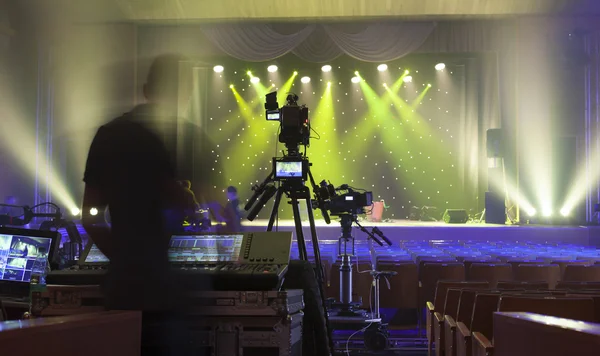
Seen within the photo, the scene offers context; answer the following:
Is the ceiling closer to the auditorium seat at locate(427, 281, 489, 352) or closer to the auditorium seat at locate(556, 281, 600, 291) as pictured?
the auditorium seat at locate(427, 281, 489, 352)

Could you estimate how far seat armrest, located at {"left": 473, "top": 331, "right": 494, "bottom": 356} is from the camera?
2.39 metres

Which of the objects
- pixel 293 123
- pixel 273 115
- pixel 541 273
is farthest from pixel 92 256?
pixel 541 273

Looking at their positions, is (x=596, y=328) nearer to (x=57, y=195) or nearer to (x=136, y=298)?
(x=136, y=298)

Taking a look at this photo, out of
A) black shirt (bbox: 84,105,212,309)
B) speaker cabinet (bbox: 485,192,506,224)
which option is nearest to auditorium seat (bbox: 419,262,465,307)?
black shirt (bbox: 84,105,212,309)

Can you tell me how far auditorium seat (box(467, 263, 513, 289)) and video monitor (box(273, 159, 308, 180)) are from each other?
220 centimetres

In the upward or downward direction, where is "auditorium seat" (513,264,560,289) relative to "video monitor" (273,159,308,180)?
downward

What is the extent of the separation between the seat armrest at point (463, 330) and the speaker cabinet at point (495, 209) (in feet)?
31.6

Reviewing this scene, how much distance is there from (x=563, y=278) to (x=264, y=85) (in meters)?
10.9

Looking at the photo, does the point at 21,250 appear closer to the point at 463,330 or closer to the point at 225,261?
the point at 225,261

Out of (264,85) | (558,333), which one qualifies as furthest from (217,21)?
(558,333)

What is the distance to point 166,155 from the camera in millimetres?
1799

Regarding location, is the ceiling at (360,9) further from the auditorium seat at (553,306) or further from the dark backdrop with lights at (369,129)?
the auditorium seat at (553,306)

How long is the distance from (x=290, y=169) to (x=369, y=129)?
39.9ft

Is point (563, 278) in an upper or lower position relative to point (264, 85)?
lower
